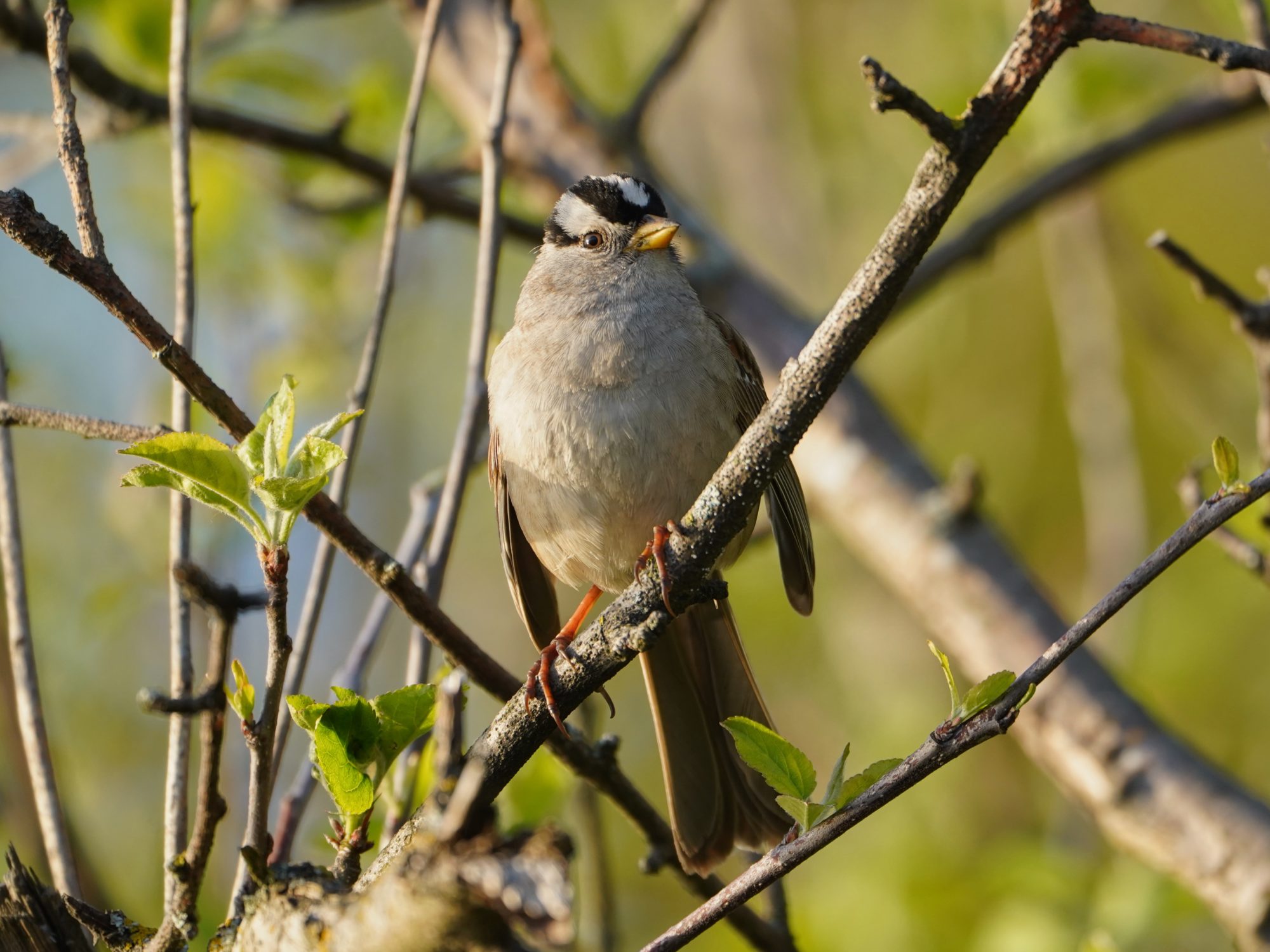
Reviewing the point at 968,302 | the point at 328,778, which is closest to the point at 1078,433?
the point at 968,302

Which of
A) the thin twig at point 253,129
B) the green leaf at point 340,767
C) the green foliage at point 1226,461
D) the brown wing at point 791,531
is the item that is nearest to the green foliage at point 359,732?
the green leaf at point 340,767

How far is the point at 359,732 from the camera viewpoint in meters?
1.76

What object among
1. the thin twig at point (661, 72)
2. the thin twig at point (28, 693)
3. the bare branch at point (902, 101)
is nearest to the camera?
the bare branch at point (902, 101)

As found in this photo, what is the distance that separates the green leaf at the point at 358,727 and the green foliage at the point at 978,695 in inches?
30.2

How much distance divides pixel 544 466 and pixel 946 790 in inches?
128

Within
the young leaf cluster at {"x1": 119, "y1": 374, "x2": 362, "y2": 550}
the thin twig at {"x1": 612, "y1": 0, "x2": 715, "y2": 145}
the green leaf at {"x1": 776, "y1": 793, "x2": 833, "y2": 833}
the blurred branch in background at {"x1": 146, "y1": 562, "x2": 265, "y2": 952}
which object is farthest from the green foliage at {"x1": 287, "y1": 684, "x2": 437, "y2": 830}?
the thin twig at {"x1": 612, "y1": 0, "x2": 715, "y2": 145}

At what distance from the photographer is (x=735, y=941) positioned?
4.93 metres

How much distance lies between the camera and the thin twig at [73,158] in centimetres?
167

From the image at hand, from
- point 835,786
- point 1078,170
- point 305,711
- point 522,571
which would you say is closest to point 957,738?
point 835,786

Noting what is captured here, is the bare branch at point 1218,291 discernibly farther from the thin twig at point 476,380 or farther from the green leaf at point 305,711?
the green leaf at point 305,711

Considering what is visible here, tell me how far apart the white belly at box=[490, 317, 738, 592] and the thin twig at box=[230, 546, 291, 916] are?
140cm

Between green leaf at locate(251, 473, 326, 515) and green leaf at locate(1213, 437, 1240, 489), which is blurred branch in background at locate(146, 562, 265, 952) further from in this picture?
green leaf at locate(1213, 437, 1240, 489)

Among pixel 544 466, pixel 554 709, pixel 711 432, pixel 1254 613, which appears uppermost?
pixel 544 466

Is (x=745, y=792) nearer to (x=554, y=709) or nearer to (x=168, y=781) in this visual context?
(x=554, y=709)
